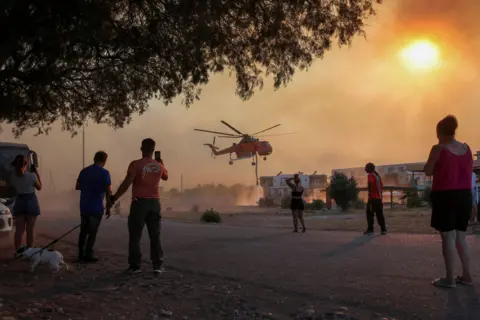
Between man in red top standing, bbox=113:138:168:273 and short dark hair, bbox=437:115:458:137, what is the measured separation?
3.51 metres

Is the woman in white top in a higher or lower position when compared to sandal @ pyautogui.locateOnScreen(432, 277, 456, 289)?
higher

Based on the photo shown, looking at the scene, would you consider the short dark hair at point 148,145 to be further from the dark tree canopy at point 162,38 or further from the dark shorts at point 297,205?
the dark shorts at point 297,205

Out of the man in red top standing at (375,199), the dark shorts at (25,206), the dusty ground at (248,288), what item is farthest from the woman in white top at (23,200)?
the man in red top standing at (375,199)

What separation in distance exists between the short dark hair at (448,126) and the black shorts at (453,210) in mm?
672

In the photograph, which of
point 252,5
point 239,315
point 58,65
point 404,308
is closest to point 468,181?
point 404,308

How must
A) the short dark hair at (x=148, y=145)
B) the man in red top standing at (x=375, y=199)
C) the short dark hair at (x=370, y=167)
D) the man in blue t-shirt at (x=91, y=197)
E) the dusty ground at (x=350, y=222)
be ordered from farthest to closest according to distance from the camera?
the dusty ground at (x=350, y=222) → the short dark hair at (x=370, y=167) → the man in red top standing at (x=375, y=199) → the man in blue t-shirt at (x=91, y=197) → the short dark hair at (x=148, y=145)

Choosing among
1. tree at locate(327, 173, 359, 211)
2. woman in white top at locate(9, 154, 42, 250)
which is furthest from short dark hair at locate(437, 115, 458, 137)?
tree at locate(327, 173, 359, 211)

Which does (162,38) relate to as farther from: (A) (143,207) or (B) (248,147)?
(B) (248,147)

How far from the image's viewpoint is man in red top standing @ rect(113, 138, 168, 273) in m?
6.44

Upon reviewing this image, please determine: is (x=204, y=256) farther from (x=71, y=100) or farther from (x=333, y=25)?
(x=71, y=100)

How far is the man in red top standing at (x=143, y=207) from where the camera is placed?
644cm

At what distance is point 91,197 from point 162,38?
2604mm

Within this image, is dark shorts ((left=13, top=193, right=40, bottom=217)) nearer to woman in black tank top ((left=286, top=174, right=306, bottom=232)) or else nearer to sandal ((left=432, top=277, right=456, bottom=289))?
sandal ((left=432, top=277, right=456, bottom=289))

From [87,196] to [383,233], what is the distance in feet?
25.2
